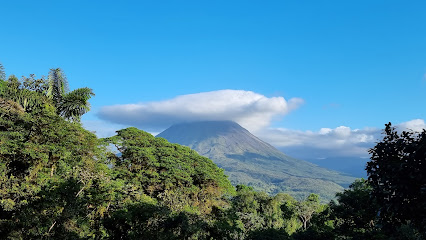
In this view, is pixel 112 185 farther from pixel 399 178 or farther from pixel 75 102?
pixel 399 178

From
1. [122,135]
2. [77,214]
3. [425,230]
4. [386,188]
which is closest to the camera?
[425,230]

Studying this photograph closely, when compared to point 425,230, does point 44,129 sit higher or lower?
higher

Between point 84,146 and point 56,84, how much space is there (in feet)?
25.4

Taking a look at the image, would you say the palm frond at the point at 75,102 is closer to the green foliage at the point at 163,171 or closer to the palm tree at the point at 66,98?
the palm tree at the point at 66,98

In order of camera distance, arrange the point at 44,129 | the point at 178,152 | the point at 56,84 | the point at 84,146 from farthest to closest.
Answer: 1. the point at 178,152
2. the point at 56,84
3. the point at 84,146
4. the point at 44,129

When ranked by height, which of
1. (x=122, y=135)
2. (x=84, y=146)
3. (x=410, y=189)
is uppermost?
(x=122, y=135)

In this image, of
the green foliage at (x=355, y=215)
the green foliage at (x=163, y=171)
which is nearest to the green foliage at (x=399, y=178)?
the green foliage at (x=355, y=215)

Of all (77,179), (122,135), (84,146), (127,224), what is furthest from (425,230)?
(122,135)

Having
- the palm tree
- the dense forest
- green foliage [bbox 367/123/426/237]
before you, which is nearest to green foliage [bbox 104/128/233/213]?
the dense forest

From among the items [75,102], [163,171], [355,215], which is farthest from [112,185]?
[355,215]

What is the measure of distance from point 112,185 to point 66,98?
371 inches

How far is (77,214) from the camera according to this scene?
1652 cm

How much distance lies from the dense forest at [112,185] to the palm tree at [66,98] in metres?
0.08

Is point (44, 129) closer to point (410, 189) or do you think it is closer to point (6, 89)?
point (6, 89)
